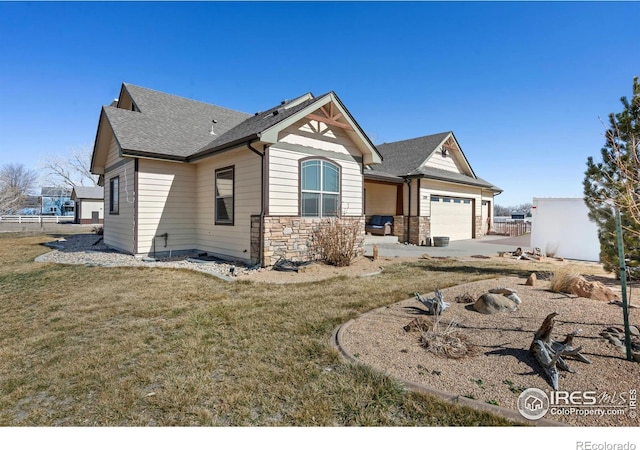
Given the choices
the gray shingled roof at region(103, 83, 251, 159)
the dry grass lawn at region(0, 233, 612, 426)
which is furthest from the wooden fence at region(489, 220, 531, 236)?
the dry grass lawn at region(0, 233, 612, 426)

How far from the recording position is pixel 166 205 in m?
10.9

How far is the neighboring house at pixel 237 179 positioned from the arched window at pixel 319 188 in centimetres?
3

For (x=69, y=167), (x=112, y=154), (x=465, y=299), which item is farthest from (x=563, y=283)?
(x=69, y=167)

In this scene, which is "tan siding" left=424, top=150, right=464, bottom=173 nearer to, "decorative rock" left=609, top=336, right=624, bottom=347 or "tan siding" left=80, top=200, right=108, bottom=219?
"decorative rock" left=609, top=336, right=624, bottom=347

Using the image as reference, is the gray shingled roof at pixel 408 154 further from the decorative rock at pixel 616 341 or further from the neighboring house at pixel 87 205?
the neighboring house at pixel 87 205

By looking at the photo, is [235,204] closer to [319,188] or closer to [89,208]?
[319,188]

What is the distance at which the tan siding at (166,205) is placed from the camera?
1041cm

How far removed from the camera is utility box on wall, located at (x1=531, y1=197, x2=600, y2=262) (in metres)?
11.7

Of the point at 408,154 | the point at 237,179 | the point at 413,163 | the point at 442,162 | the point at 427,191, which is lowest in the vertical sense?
the point at 237,179

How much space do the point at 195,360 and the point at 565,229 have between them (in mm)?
14346

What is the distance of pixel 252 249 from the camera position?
29.5 ft

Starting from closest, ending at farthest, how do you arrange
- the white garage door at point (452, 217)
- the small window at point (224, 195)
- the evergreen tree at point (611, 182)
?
the evergreen tree at point (611, 182), the small window at point (224, 195), the white garage door at point (452, 217)

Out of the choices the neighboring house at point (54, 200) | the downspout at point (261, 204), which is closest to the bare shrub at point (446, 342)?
the downspout at point (261, 204)

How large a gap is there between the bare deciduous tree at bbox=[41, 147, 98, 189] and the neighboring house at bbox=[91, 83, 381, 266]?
4481cm
